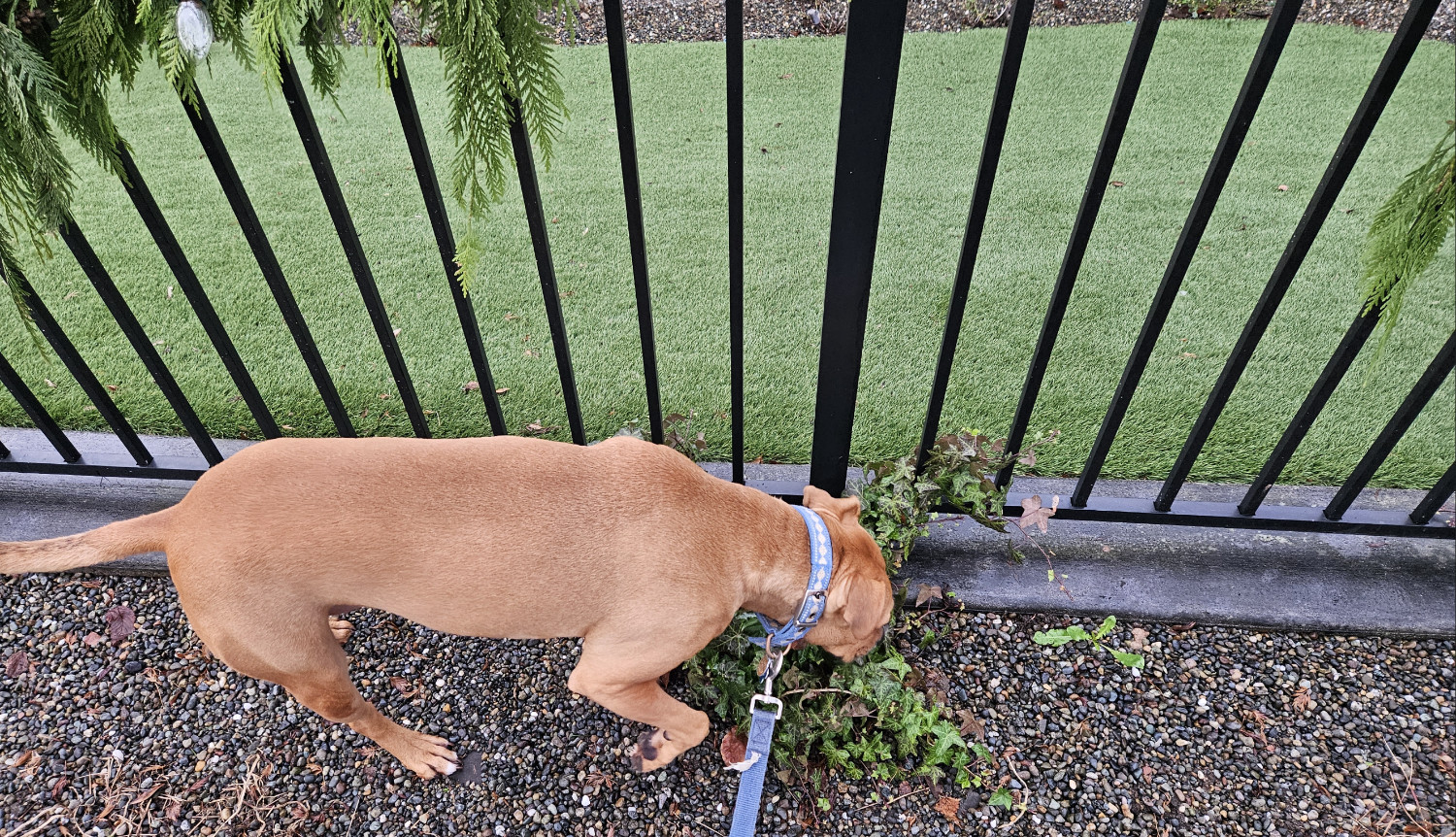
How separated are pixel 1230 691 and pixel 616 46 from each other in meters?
3.22

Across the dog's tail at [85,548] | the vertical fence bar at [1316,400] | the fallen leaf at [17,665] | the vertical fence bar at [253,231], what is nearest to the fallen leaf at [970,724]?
the vertical fence bar at [1316,400]

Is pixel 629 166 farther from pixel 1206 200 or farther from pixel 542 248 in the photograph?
pixel 1206 200

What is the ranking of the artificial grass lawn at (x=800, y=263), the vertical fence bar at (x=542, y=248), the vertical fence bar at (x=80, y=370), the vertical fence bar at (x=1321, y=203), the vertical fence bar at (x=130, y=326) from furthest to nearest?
1. the artificial grass lawn at (x=800, y=263)
2. the vertical fence bar at (x=80, y=370)
3. the vertical fence bar at (x=130, y=326)
4. the vertical fence bar at (x=542, y=248)
5. the vertical fence bar at (x=1321, y=203)

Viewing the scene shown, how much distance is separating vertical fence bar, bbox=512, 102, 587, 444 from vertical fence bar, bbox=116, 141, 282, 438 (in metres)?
1.07

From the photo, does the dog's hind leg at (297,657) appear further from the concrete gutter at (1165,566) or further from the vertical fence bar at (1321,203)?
the vertical fence bar at (1321,203)

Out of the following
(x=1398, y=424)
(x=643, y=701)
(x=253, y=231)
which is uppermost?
(x=253, y=231)

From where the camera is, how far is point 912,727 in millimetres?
2629

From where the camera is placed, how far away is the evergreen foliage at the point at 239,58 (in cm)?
168

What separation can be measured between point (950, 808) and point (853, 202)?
2079 mm

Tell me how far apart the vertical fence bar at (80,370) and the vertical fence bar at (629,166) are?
1.85 meters

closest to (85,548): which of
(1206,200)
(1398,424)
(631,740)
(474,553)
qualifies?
(474,553)

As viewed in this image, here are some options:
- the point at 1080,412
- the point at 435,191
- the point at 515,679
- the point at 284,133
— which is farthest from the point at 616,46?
the point at 284,133

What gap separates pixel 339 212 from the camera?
2449 millimetres

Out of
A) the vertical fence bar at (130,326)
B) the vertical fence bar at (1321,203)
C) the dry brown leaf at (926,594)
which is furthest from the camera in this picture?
the dry brown leaf at (926,594)
